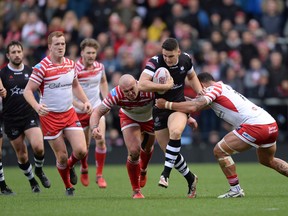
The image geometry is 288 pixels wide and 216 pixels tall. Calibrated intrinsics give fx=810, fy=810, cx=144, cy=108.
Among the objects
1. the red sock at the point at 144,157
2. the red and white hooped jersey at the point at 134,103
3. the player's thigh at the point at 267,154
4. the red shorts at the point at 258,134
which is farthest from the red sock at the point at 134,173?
the player's thigh at the point at 267,154

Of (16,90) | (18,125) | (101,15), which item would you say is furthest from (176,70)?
(101,15)

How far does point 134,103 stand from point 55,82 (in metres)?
1.48

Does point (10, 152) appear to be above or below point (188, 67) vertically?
below

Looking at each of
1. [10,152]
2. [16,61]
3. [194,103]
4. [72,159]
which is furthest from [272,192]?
[10,152]

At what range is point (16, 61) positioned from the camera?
14516 millimetres

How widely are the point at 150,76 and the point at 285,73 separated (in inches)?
389

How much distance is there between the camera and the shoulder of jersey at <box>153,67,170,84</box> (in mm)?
12500

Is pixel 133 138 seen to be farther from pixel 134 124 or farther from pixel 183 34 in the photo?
pixel 183 34

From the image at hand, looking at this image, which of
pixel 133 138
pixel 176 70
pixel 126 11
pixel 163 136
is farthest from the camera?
pixel 126 11

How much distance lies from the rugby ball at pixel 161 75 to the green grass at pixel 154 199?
1827mm

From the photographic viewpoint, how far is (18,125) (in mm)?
14562

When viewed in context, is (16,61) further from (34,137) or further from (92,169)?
(92,169)

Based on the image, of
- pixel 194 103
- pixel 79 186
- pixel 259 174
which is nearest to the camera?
pixel 194 103

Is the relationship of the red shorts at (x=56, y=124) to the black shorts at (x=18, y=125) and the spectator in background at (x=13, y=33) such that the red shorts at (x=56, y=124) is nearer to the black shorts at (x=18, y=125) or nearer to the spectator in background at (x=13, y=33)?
the black shorts at (x=18, y=125)
